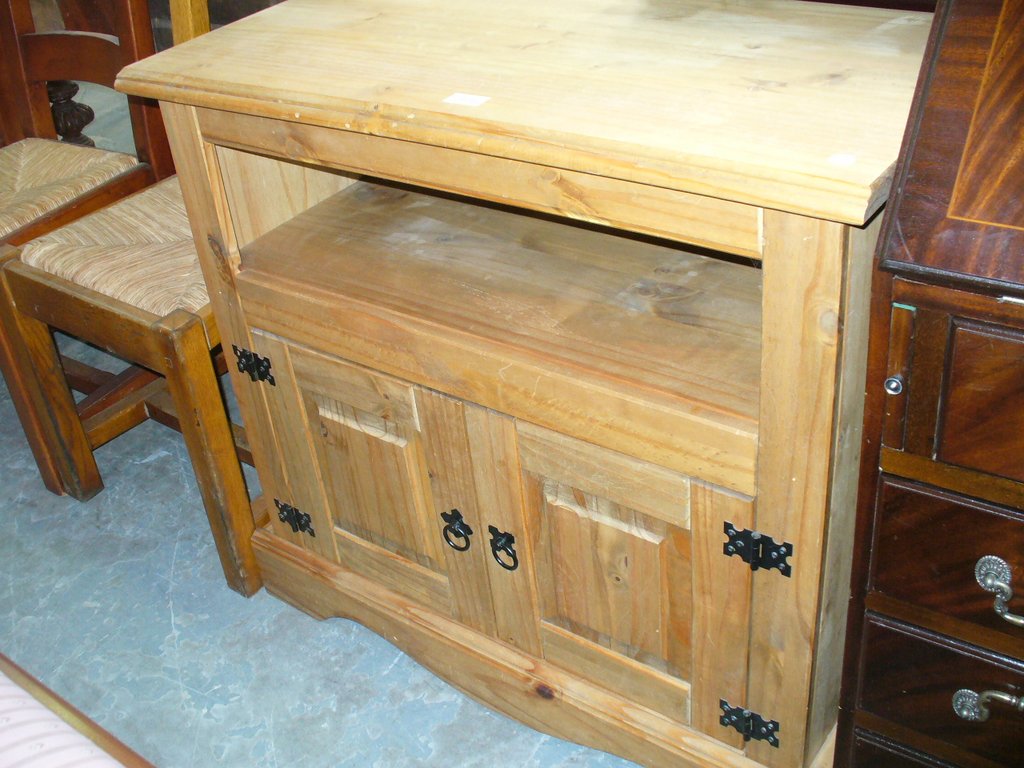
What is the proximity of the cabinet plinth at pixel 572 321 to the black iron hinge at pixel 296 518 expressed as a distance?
4 centimetres

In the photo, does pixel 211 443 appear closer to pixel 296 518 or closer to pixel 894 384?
pixel 296 518

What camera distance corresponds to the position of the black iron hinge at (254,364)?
5.16ft

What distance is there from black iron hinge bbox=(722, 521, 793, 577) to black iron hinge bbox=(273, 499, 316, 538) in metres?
0.78

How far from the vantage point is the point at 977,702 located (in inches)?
40.4

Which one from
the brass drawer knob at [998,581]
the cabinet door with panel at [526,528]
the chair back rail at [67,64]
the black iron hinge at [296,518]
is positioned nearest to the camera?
the brass drawer knob at [998,581]

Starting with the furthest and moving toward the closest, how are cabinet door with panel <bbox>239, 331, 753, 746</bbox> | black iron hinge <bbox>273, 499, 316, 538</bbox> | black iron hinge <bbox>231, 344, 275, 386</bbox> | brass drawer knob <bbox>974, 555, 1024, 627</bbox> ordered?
black iron hinge <bbox>273, 499, 316, 538</bbox>, black iron hinge <bbox>231, 344, 275, 386</bbox>, cabinet door with panel <bbox>239, 331, 753, 746</bbox>, brass drawer knob <bbox>974, 555, 1024, 627</bbox>

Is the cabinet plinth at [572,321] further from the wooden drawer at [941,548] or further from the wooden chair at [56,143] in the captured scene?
the wooden chair at [56,143]

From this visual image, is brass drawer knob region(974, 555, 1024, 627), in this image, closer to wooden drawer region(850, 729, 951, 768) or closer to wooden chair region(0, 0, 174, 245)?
wooden drawer region(850, 729, 951, 768)

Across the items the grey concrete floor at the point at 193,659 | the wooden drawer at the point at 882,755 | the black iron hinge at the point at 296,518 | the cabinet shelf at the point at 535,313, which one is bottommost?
the grey concrete floor at the point at 193,659

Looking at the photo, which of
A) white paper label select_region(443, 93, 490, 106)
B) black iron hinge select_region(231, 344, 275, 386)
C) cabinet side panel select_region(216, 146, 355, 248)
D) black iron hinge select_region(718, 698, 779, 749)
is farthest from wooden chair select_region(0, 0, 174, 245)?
black iron hinge select_region(718, 698, 779, 749)

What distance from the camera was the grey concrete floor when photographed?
1.58 metres

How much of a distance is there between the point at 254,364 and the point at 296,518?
29 cm

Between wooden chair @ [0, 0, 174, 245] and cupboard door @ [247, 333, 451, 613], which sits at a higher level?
wooden chair @ [0, 0, 174, 245]

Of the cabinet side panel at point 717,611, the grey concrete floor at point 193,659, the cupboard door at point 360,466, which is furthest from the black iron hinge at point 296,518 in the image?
the cabinet side panel at point 717,611
